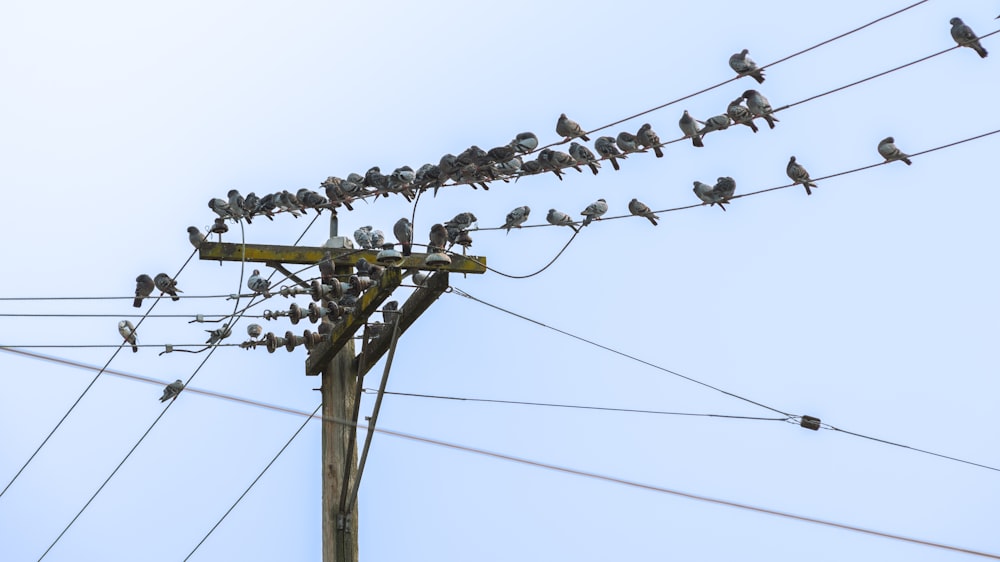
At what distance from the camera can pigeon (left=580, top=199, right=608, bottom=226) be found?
1545 cm

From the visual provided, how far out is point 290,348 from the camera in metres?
15.0

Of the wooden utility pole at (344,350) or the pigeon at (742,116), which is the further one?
the pigeon at (742,116)

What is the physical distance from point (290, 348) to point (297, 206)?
2.00m

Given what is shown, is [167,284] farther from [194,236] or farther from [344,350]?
[344,350]

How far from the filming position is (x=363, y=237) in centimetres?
1672

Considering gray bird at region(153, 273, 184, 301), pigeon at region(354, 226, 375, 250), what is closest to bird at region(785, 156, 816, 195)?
pigeon at region(354, 226, 375, 250)

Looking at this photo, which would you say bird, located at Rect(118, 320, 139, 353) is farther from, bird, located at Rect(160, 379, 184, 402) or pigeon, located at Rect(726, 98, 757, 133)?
pigeon, located at Rect(726, 98, 757, 133)

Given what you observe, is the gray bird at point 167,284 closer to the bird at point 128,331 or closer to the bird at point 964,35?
the bird at point 128,331

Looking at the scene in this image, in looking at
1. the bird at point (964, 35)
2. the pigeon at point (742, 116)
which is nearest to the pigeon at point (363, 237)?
the pigeon at point (742, 116)

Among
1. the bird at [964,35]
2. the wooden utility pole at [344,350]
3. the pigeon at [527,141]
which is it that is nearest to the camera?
the wooden utility pole at [344,350]

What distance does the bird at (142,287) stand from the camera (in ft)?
56.7

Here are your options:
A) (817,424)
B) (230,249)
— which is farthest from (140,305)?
(817,424)

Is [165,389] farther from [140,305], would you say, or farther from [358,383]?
[358,383]

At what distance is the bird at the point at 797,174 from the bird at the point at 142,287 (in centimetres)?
616
